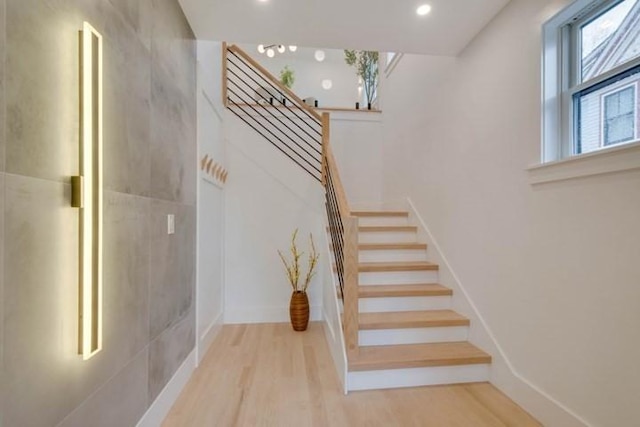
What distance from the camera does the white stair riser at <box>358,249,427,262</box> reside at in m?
3.45

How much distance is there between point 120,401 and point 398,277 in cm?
242

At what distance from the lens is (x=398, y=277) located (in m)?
3.24

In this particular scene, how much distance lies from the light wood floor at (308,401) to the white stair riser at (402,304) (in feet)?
1.88

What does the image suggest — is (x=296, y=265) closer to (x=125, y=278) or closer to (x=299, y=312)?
(x=299, y=312)

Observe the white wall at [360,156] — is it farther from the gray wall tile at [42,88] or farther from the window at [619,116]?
the gray wall tile at [42,88]

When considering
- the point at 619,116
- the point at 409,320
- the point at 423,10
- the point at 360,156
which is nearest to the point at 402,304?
the point at 409,320

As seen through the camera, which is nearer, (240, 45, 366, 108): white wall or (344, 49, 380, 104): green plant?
(344, 49, 380, 104): green plant

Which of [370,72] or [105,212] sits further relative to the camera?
[370,72]

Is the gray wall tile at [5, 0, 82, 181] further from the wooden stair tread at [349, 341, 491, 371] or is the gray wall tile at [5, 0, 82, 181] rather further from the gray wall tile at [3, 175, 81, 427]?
the wooden stair tread at [349, 341, 491, 371]

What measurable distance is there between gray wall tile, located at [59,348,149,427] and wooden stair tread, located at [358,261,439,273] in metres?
1.96

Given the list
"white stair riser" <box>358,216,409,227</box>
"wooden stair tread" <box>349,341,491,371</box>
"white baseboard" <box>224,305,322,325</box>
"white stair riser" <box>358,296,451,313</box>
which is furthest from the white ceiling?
"white baseboard" <box>224,305,322,325</box>

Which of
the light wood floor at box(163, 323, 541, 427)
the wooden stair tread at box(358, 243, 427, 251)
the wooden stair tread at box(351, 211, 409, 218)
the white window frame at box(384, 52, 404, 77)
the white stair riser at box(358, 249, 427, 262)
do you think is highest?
the white window frame at box(384, 52, 404, 77)

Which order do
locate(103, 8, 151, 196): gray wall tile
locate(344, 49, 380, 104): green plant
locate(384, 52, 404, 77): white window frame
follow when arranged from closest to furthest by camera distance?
1. locate(103, 8, 151, 196): gray wall tile
2. locate(384, 52, 404, 77): white window frame
3. locate(344, 49, 380, 104): green plant

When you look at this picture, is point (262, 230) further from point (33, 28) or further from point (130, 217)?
point (33, 28)
